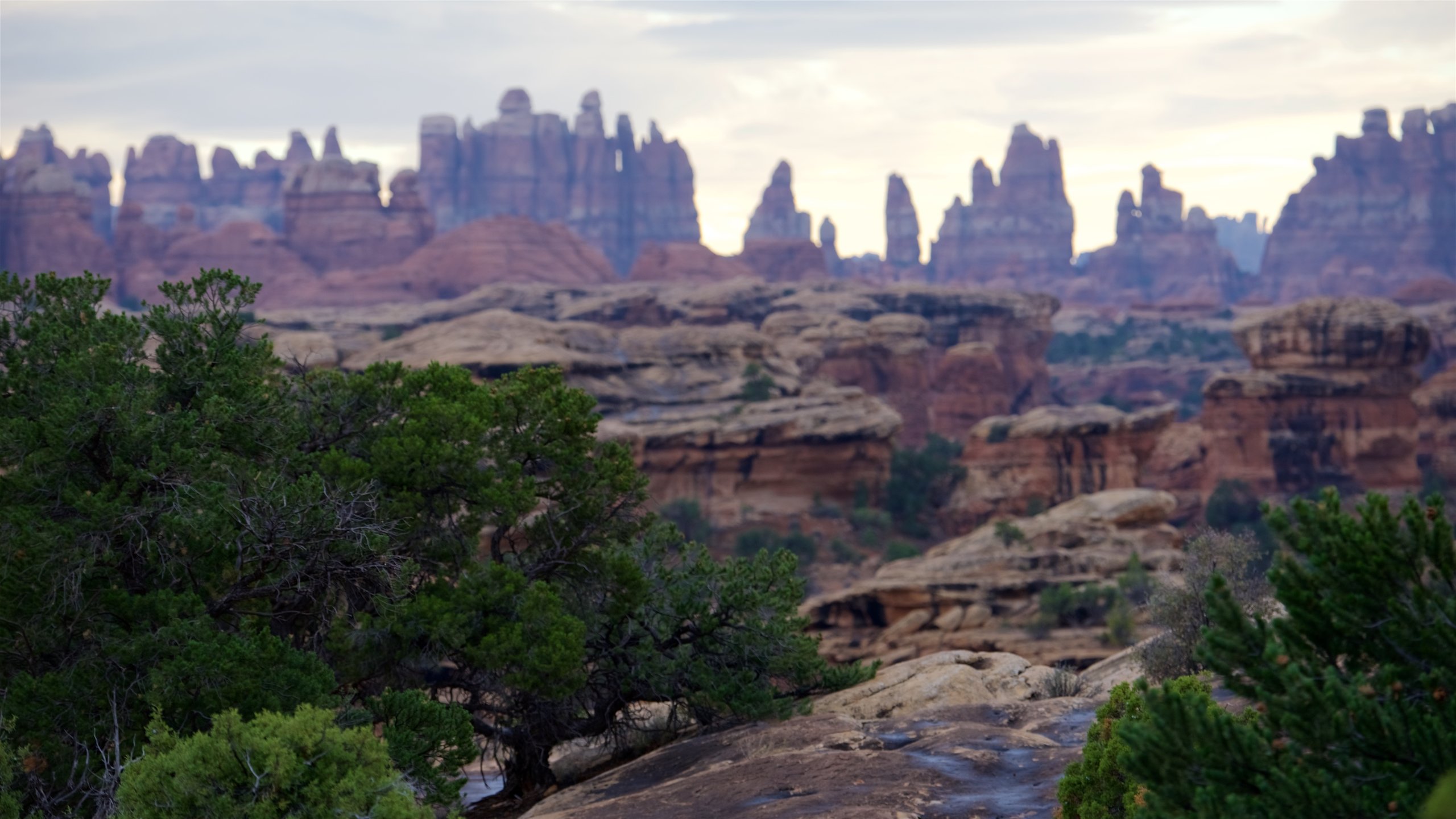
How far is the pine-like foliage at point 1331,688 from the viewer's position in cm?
866

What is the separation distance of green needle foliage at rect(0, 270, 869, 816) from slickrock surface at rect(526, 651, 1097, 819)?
1.43 m

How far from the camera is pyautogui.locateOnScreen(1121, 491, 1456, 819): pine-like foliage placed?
8664mm

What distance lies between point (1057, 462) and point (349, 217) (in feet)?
361

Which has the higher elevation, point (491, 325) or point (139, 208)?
point (139, 208)

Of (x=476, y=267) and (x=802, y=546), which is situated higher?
(x=476, y=267)

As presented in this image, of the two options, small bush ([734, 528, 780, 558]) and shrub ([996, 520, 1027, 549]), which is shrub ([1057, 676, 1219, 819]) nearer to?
shrub ([996, 520, 1027, 549])

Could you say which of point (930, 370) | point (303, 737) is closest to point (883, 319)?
point (930, 370)

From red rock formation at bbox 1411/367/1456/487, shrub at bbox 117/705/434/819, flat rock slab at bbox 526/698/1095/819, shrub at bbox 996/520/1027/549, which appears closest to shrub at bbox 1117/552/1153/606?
shrub at bbox 996/520/1027/549

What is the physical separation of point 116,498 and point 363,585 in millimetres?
3786

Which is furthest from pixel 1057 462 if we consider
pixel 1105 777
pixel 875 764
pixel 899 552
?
pixel 1105 777

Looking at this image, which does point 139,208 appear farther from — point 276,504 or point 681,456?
point 276,504

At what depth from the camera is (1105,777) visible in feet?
43.8

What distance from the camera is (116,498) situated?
17.5m

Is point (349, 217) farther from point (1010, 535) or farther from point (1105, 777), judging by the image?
point (1105, 777)
